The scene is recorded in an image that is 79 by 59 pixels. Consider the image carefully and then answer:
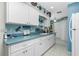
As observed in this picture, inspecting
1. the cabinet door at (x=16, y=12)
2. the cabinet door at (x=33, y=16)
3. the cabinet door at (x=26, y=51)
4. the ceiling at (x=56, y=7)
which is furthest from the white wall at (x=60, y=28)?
the cabinet door at (x=26, y=51)

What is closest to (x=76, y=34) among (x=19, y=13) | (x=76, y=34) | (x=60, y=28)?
(x=76, y=34)

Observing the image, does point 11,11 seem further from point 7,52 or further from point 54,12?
point 54,12

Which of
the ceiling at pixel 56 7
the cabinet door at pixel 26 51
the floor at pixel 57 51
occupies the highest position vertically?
the ceiling at pixel 56 7

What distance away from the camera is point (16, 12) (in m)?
2.35

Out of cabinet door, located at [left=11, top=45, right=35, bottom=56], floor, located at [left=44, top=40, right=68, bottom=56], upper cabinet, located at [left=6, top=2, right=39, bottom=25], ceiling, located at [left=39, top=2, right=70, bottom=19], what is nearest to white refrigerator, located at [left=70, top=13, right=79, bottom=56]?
ceiling, located at [left=39, top=2, right=70, bottom=19]

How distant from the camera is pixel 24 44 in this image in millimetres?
2156

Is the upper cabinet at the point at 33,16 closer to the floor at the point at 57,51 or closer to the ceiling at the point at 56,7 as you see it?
the ceiling at the point at 56,7

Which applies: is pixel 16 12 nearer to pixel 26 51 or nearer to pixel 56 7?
pixel 26 51

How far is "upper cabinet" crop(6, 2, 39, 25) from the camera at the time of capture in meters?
2.09

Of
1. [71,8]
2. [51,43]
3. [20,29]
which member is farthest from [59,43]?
[20,29]

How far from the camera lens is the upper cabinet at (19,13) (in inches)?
82.3

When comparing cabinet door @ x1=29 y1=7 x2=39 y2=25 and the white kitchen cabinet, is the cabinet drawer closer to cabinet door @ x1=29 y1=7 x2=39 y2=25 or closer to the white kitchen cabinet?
the white kitchen cabinet

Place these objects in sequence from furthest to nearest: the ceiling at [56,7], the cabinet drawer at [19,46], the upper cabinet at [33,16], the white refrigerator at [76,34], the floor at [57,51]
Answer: the floor at [57,51]
the ceiling at [56,7]
the upper cabinet at [33,16]
the white refrigerator at [76,34]
the cabinet drawer at [19,46]

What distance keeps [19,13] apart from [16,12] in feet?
0.45
